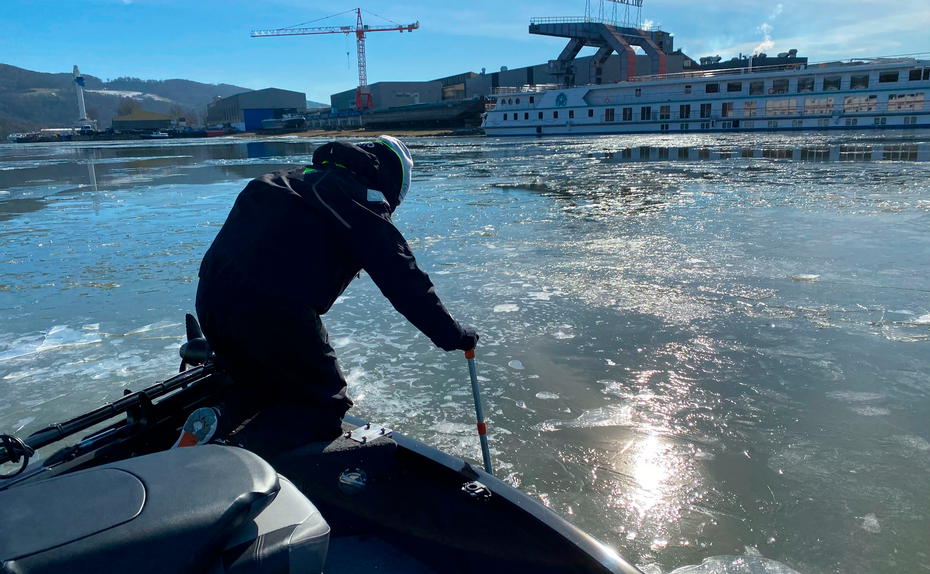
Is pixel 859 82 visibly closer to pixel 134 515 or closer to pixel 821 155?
pixel 821 155

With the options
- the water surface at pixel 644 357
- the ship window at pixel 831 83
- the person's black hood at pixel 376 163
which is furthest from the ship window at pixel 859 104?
the person's black hood at pixel 376 163

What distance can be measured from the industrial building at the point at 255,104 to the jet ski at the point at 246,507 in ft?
416

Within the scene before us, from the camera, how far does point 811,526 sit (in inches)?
108

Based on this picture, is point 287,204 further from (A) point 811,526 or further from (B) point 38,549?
(A) point 811,526

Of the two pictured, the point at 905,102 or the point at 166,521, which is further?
the point at 905,102

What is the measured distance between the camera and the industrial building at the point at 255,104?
12788 cm

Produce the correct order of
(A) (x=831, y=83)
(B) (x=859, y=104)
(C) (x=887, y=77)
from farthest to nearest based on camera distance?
(A) (x=831, y=83) < (B) (x=859, y=104) < (C) (x=887, y=77)

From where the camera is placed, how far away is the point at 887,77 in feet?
143

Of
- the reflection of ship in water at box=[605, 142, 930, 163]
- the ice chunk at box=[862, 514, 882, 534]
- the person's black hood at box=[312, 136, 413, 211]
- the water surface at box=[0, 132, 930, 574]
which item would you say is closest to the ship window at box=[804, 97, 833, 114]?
the reflection of ship in water at box=[605, 142, 930, 163]

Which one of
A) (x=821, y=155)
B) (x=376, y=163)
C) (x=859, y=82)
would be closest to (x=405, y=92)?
(x=859, y=82)

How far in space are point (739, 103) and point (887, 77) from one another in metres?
9.80

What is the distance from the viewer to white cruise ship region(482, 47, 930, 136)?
141 feet

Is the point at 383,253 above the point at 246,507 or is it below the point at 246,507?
above

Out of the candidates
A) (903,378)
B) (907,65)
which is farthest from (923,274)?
(907,65)
